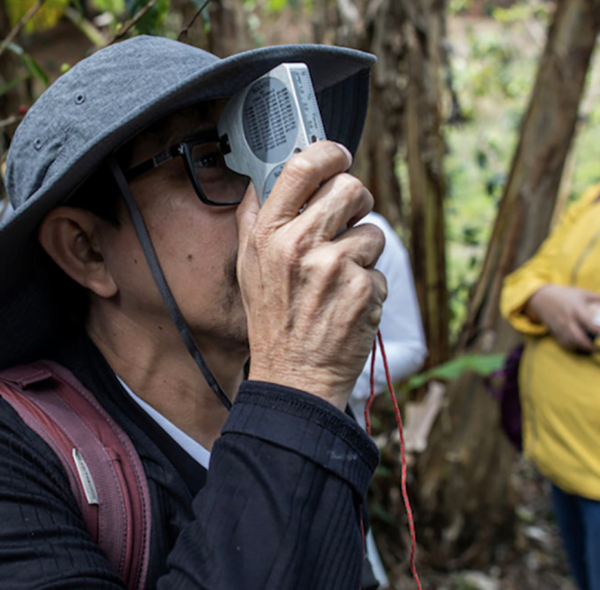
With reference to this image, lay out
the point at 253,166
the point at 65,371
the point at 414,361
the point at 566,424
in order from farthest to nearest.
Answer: the point at 414,361, the point at 566,424, the point at 65,371, the point at 253,166

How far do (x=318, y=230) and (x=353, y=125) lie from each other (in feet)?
1.82

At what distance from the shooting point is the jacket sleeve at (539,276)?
202 cm

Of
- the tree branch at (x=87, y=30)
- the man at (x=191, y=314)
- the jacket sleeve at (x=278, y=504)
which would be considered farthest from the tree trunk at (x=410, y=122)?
the jacket sleeve at (x=278, y=504)

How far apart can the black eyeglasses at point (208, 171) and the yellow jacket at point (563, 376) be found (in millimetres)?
1237

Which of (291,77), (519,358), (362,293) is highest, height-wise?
(291,77)

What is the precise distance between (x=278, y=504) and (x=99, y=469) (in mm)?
285

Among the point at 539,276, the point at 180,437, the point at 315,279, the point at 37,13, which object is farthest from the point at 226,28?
the point at 315,279

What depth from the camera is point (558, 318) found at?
1.83m

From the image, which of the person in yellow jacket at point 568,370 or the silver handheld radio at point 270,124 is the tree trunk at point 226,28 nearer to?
the person in yellow jacket at point 568,370

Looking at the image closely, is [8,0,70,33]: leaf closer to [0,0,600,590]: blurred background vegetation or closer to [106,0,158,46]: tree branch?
[0,0,600,590]: blurred background vegetation

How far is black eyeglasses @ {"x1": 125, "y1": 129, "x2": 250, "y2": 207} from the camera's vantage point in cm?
101

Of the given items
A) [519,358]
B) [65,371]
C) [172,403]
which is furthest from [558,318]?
[65,371]

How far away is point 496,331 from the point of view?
292 centimetres

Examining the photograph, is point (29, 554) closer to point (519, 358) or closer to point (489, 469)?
point (519, 358)
